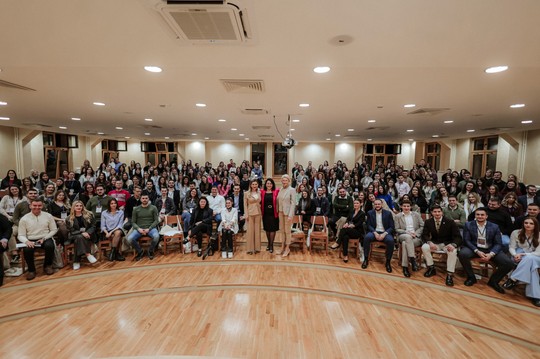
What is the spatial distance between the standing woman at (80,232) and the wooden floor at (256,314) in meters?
0.27

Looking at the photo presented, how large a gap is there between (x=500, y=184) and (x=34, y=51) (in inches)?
364

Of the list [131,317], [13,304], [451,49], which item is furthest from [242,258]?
[451,49]

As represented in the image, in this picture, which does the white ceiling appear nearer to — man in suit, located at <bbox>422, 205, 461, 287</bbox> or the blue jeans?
man in suit, located at <bbox>422, 205, 461, 287</bbox>

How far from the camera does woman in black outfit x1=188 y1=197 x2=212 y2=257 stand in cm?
520

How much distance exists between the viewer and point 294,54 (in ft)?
8.45

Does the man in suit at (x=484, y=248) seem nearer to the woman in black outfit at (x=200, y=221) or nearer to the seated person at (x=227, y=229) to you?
the seated person at (x=227, y=229)

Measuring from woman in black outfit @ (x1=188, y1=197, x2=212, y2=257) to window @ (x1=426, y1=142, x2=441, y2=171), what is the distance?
558 inches

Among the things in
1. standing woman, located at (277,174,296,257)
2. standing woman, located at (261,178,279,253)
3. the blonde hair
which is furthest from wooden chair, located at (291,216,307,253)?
the blonde hair

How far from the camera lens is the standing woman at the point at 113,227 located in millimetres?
4805

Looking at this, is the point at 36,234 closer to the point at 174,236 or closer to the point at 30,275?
the point at 30,275

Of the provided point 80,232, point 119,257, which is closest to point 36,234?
point 80,232

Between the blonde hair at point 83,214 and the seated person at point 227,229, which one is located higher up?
the blonde hair at point 83,214

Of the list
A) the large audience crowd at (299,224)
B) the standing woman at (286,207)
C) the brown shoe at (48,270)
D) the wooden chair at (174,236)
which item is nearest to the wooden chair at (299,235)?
the large audience crowd at (299,224)

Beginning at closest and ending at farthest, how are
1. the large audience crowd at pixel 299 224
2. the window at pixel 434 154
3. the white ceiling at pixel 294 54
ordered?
the white ceiling at pixel 294 54 < the large audience crowd at pixel 299 224 < the window at pixel 434 154
